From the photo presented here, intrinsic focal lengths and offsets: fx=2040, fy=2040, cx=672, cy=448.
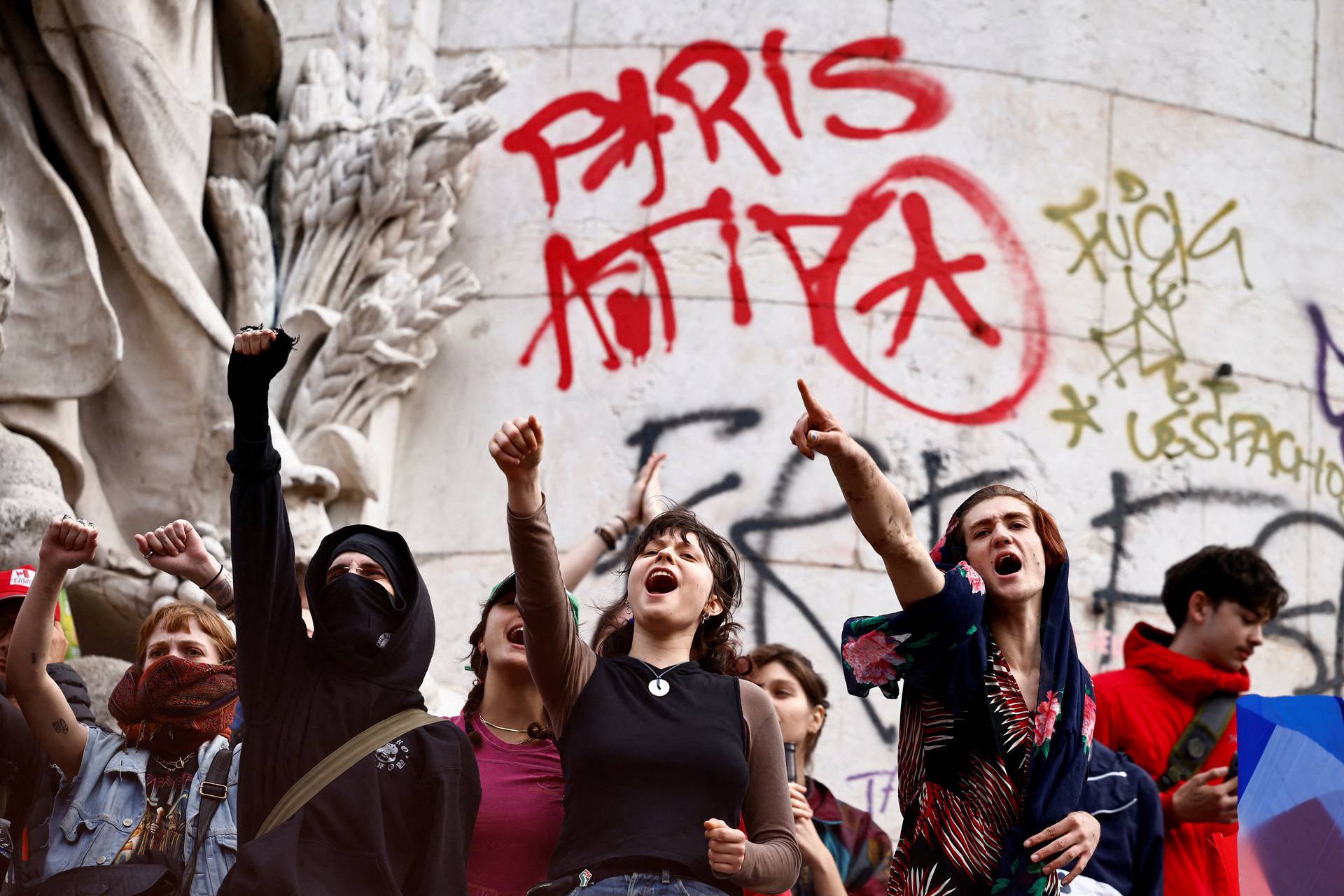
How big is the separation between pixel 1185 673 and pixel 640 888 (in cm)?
226

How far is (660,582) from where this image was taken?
4410 millimetres

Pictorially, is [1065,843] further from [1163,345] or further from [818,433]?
[1163,345]

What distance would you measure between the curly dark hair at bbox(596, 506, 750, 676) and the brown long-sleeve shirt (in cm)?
24

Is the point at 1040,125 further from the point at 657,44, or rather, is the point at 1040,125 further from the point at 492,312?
the point at 492,312

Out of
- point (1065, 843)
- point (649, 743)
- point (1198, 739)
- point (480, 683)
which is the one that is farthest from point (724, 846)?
point (1198, 739)

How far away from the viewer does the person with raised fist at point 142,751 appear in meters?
4.48

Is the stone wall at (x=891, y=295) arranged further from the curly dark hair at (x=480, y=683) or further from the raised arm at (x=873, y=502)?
the raised arm at (x=873, y=502)

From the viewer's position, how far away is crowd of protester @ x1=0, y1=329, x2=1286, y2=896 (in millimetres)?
4016

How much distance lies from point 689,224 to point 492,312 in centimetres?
85

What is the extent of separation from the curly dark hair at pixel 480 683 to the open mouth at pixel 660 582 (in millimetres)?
509

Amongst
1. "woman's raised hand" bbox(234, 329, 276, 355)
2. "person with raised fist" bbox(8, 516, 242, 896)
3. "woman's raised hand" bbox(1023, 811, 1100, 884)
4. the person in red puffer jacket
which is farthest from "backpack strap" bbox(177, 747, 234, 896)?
the person in red puffer jacket

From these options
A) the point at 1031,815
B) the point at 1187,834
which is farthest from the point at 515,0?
the point at 1031,815

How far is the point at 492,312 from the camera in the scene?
7930 mm

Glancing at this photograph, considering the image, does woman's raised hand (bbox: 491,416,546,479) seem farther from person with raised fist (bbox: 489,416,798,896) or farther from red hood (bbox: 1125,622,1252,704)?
red hood (bbox: 1125,622,1252,704)
